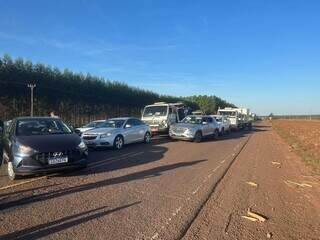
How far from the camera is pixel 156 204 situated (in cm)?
710

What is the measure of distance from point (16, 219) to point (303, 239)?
169 inches

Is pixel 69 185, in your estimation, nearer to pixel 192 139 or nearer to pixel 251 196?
pixel 251 196

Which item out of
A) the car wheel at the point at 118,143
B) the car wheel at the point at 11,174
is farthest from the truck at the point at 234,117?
the car wheel at the point at 11,174

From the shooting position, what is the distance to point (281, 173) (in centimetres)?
1133

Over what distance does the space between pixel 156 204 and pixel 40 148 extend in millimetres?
3747

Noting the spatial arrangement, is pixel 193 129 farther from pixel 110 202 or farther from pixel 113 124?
pixel 110 202

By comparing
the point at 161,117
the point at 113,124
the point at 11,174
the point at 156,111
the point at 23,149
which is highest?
the point at 156,111

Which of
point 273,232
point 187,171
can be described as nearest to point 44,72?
point 187,171

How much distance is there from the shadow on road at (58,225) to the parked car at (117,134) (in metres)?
10.3

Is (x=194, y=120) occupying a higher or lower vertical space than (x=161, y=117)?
lower

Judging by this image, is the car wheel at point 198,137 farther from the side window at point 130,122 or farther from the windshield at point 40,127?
the windshield at point 40,127

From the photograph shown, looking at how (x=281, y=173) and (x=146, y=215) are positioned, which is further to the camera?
(x=281, y=173)

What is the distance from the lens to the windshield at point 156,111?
25.5 m

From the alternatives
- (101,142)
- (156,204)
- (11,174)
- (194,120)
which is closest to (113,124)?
(101,142)
